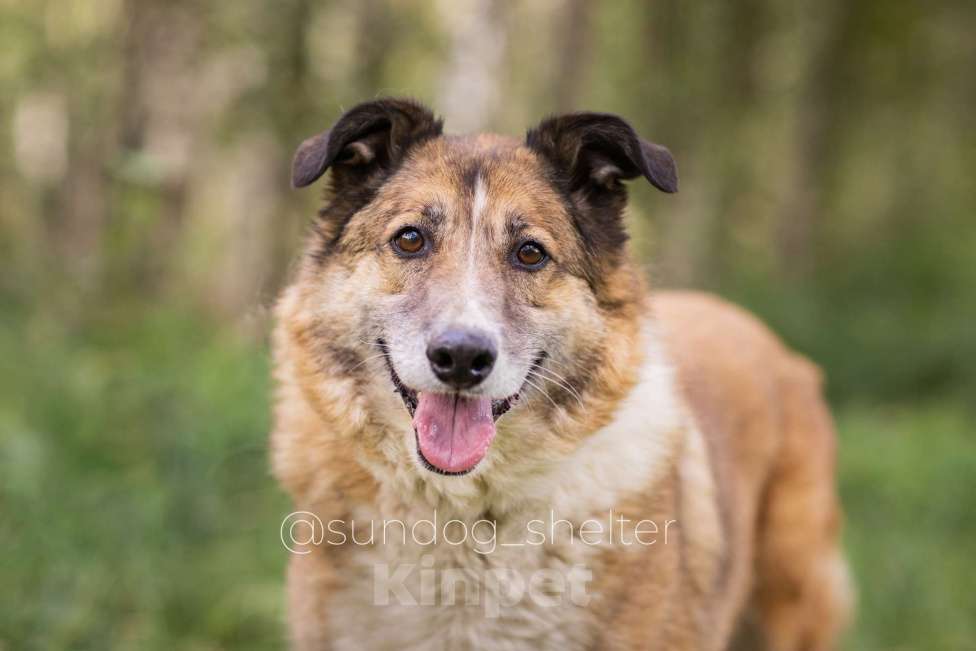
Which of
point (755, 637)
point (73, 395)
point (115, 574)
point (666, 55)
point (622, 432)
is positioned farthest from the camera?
point (666, 55)

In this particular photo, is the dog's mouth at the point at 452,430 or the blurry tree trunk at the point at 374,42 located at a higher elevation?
the blurry tree trunk at the point at 374,42

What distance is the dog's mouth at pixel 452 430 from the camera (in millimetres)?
3104

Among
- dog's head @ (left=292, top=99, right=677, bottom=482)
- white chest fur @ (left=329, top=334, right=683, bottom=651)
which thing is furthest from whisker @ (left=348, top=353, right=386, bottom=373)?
white chest fur @ (left=329, top=334, right=683, bottom=651)

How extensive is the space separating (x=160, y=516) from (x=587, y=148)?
2798 millimetres

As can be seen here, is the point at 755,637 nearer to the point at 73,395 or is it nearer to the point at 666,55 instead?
the point at 73,395

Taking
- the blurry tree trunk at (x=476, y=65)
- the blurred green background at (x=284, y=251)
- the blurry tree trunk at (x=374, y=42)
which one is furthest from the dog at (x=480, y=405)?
the blurry tree trunk at (x=374, y=42)

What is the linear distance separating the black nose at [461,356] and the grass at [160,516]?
204cm

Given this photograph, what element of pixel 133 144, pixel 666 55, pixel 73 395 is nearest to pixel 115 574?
pixel 73 395

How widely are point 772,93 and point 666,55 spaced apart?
128 inches

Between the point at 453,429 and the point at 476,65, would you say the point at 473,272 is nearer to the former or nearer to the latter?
the point at 453,429

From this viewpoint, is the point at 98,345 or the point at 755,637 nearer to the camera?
the point at 755,637

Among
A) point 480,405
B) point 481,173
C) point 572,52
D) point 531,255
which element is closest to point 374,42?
point 572,52

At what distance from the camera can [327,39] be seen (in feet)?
44.1

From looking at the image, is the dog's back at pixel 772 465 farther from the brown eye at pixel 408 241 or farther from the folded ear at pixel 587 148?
the brown eye at pixel 408 241
